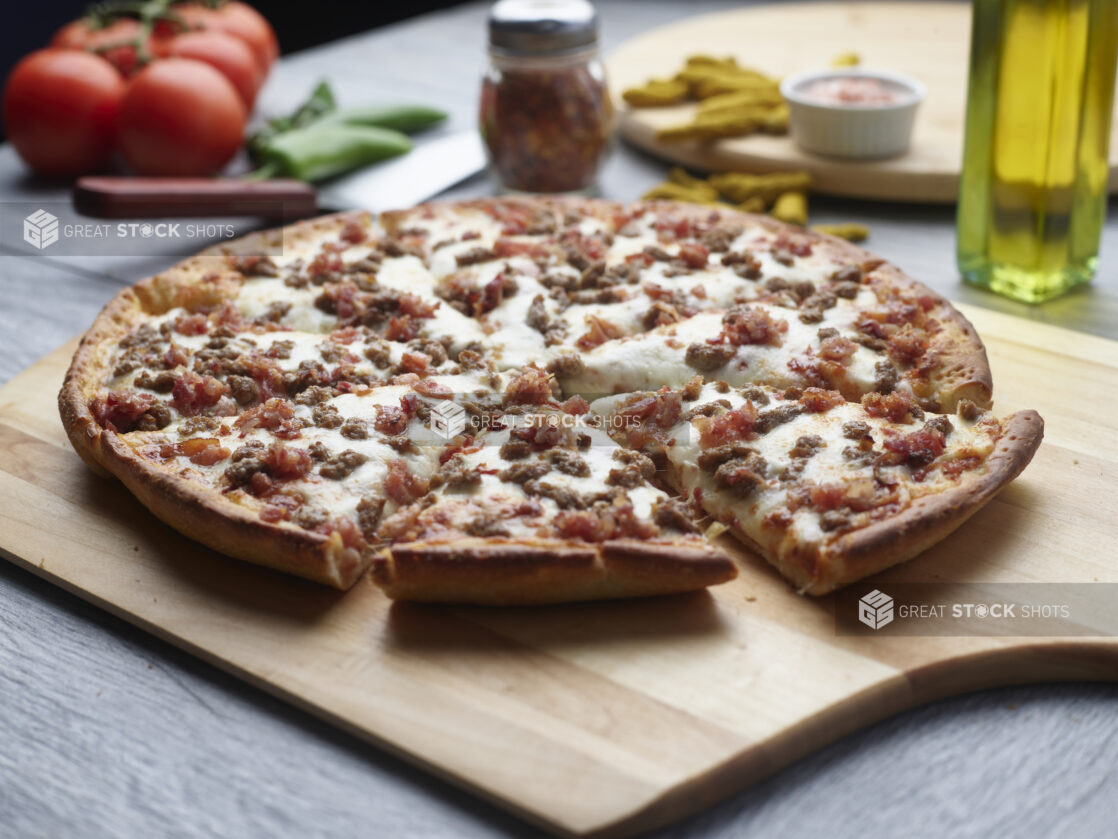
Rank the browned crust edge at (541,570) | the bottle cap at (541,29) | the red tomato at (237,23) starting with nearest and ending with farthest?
the browned crust edge at (541,570)
the bottle cap at (541,29)
the red tomato at (237,23)

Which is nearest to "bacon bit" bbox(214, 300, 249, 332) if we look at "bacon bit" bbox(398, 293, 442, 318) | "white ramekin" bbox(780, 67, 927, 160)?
"bacon bit" bbox(398, 293, 442, 318)

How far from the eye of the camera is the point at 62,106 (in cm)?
638

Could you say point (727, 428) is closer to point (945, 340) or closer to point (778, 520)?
point (778, 520)

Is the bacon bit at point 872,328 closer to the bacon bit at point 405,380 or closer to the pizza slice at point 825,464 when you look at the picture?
the pizza slice at point 825,464

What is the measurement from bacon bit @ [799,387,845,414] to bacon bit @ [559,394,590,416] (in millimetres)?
752

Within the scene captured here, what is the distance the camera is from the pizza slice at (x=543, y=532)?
3236 millimetres

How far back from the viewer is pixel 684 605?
3303 millimetres

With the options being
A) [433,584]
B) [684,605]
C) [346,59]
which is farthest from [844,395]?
[346,59]

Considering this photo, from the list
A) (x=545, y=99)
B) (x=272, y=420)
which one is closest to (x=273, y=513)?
(x=272, y=420)

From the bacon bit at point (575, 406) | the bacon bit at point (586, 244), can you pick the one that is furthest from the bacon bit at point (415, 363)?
the bacon bit at point (586, 244)

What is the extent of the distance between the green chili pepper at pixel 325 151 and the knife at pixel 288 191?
0.06m

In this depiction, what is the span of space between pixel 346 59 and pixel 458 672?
6581mm

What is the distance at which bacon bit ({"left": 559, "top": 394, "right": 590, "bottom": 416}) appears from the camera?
162 inches

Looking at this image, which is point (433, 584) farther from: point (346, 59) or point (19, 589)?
point (346, 59)
